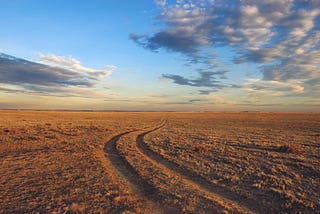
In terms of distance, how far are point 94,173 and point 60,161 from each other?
363cm

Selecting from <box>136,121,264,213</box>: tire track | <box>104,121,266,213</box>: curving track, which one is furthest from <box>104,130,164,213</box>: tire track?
<box>136,121,264,213</box>: tire track

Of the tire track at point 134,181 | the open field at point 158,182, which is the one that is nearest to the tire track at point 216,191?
the open field at point 158,182

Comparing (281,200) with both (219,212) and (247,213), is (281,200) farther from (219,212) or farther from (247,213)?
(219,212)

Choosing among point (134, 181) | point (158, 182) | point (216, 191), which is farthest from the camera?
point (134, 181)

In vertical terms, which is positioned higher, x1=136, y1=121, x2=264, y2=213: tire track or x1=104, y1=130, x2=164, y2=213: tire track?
x1=104, y1=130, x2=164, y2=213: tire track

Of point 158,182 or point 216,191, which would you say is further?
point 158,182

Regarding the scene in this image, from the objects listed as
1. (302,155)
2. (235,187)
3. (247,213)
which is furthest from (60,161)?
(302,155)

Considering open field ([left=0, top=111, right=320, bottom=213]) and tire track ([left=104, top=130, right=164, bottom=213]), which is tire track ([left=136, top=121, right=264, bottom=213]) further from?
tire track ([left=104, top=130, right=164, bottom=213])

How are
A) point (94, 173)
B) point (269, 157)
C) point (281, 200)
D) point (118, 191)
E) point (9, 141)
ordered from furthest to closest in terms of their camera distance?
point (9, 141), point (269, 157), point (94, 173), point (118, 191), point (281, 200)

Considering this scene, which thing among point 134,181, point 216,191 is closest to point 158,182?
point 134,181

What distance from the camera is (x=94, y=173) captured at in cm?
1087

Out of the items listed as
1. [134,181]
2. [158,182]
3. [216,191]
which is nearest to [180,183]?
[158,182]

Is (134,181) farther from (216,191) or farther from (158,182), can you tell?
(216,191)

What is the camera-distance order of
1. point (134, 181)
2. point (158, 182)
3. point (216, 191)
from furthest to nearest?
point (134, 181), point (158, 182), point (216, 191)
